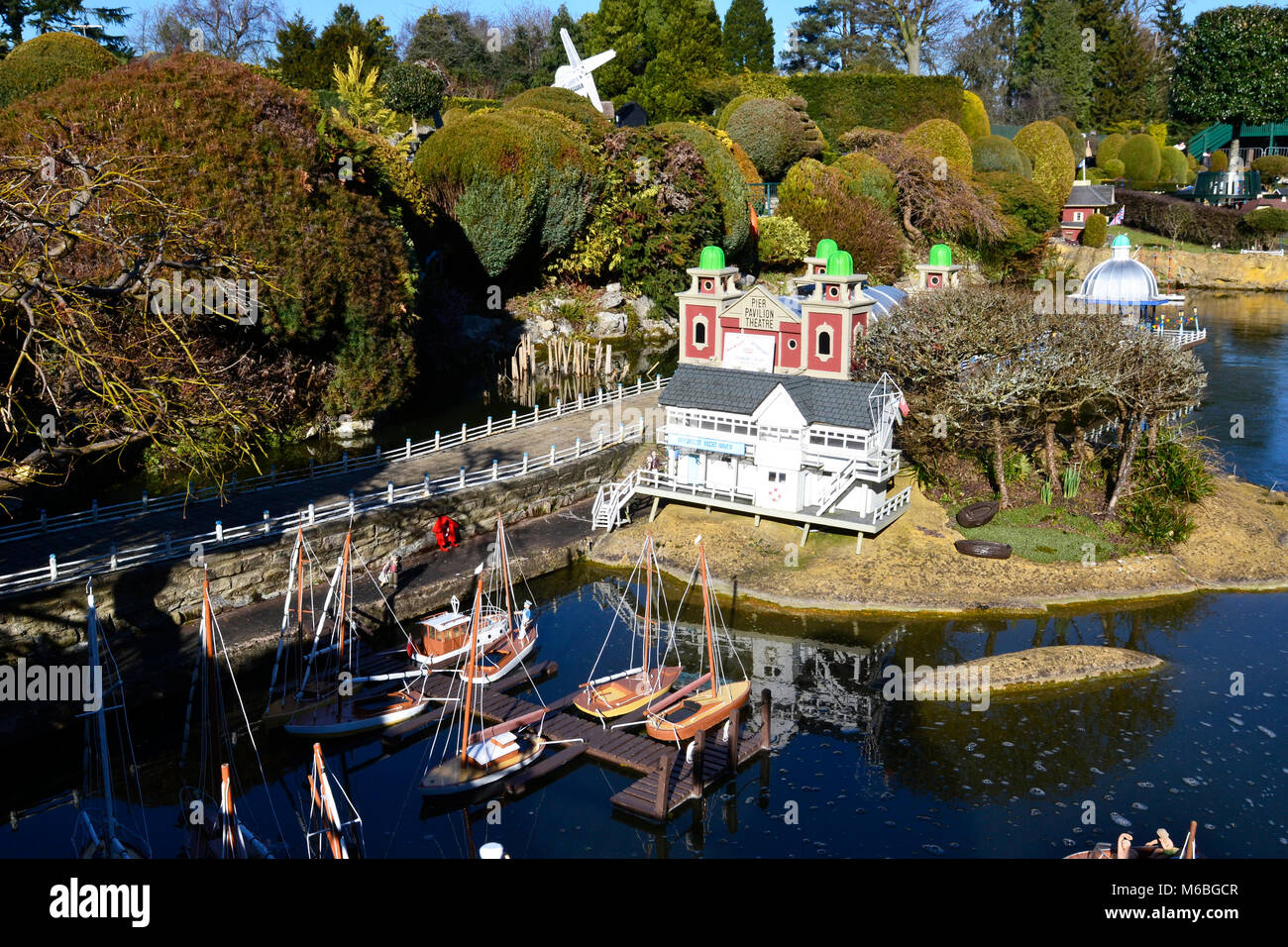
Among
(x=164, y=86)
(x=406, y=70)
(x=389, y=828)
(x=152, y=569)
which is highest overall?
(x=406, y=70)

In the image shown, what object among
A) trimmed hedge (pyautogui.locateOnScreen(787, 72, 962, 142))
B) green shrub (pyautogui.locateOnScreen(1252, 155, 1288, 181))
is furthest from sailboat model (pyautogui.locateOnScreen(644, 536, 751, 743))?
green shrub (pyautogui.locateOnScreen(1252, 155, 1288, 181))

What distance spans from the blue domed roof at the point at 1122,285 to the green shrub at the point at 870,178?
25.5 m

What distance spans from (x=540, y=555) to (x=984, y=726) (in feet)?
55.8

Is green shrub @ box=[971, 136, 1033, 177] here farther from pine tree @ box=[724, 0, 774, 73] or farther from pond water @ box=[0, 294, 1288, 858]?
pond water @ box=[0, 294, 1288, 858]

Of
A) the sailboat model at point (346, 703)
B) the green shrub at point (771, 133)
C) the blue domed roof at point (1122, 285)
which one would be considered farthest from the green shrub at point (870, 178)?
the sailboat model at point (346, 703)

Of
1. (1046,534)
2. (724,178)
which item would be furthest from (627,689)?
(724,178)

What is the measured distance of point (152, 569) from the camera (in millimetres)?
31891

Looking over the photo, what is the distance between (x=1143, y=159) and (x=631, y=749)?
112m

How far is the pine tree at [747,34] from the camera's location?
11581 centimetres

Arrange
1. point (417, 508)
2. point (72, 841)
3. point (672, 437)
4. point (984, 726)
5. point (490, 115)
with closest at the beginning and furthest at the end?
point (72, 841) → point (984, 726) → point (417, 508) → point (672, 437) → point (490, 115)

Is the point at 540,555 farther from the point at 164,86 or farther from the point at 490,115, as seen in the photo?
the point at 490,115

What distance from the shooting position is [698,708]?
29.8 metres

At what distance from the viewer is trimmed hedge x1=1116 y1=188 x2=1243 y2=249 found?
105062 millimetres
